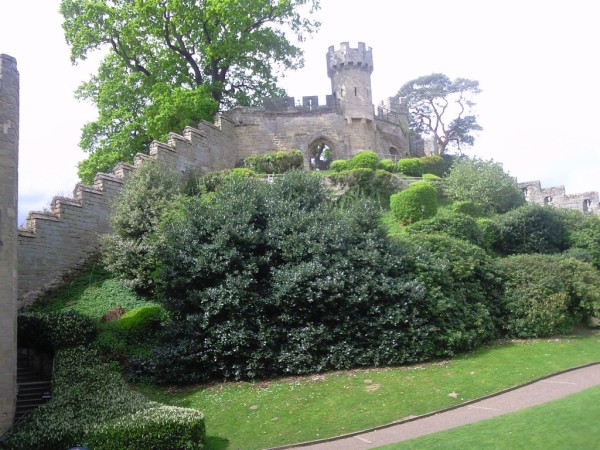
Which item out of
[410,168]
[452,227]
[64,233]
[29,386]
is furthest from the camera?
[410,168]

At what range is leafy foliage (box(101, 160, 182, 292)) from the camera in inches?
809

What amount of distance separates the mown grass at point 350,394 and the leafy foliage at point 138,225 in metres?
5.80

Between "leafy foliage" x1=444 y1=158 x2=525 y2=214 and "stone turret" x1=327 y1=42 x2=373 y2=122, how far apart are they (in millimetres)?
9485

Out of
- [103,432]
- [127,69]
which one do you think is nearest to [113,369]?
[103,432]

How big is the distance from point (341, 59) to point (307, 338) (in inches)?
1089

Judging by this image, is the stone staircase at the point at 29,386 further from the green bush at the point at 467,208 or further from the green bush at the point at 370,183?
the green bush at the point at 467,208

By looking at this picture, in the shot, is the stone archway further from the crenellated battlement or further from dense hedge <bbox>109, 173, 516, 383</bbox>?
dense hedge <bbox>109, 173, 516, 383</bbox>

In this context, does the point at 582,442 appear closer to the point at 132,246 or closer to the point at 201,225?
the point at 201,225

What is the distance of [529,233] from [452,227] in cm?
505

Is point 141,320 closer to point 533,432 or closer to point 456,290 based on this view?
point 456,290

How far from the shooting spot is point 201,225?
1816 centimetres

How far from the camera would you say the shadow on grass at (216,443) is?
475 inches

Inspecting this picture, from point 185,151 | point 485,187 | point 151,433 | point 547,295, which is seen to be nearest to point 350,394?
point 151,433

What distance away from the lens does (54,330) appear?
54.2 feet
